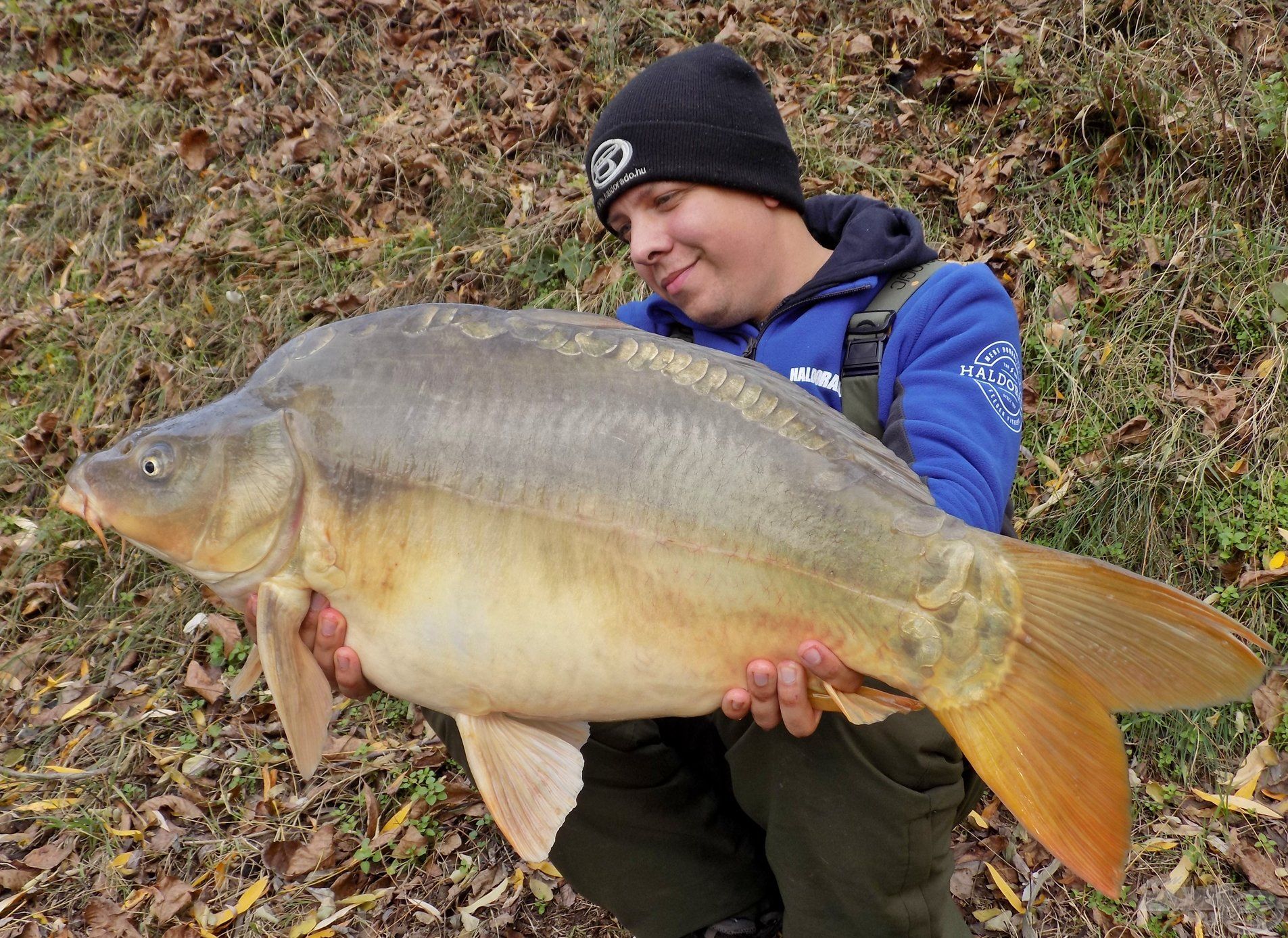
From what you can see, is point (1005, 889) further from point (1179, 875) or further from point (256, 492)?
point (256, 492)

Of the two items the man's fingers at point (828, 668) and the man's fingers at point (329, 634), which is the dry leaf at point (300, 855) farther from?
the man's fingers at point (828, 668)

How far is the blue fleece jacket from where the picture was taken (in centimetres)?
171

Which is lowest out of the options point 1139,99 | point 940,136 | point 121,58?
point 121,58

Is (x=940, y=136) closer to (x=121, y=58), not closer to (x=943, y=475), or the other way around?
(x=943, y=475)

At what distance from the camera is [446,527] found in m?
1.46

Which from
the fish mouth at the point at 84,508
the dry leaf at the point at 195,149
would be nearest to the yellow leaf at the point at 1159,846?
the fish mouth at the point at 84,508

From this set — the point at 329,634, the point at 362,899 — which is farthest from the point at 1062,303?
the point at 362,899

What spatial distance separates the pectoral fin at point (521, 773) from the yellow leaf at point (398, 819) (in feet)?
4.08

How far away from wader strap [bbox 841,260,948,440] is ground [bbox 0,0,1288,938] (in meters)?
1.06

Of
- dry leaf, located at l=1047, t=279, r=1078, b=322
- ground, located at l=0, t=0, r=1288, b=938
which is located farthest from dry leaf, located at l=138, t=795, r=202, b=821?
dry leaf, located at l=1047, t=279, r=1078, b=322

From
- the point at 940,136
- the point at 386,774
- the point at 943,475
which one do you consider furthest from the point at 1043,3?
the point at 386,774

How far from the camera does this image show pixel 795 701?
1.44m

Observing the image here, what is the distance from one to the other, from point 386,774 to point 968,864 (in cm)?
149

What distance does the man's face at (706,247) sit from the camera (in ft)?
6.85
